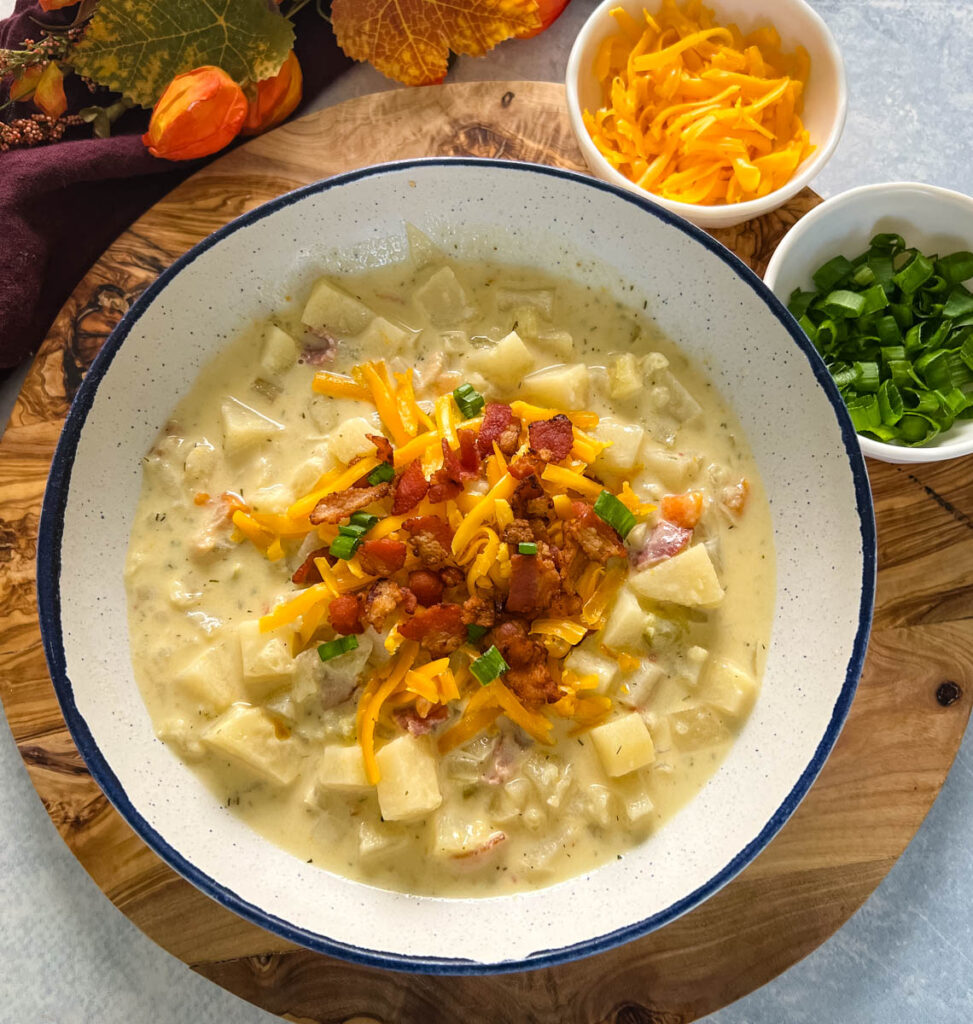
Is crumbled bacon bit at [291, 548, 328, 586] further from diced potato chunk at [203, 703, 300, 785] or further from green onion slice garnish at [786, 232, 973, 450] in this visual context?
green onion slice garnish at [786, 232, 973, 450]

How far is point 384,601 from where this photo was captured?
3078 millimetres

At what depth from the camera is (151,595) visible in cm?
346

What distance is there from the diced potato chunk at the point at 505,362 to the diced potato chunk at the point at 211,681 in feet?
4.37

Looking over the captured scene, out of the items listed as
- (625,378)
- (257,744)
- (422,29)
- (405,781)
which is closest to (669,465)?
(625,378)

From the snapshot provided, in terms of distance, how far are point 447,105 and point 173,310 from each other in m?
1.31

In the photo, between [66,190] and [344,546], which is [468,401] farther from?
[66,190]

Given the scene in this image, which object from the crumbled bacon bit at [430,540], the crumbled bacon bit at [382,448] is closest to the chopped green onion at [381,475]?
the crumbled bacon bit at [382,448]

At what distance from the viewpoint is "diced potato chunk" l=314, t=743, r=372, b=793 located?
322 cm

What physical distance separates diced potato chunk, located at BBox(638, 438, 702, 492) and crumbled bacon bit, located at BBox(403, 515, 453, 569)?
80 centimetres

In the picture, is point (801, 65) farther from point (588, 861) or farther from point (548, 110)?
point (588, 861)

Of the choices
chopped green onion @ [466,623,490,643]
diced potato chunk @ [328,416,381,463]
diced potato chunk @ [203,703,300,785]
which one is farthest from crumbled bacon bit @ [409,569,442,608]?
diced potato chunk @ [203,703,300,785]

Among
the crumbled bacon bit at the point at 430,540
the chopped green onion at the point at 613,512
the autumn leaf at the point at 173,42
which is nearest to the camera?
the crumbled bacon bit at the point at 430,540

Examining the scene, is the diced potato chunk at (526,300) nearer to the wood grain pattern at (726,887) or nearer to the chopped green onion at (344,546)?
the chopped green onion at (344,546)

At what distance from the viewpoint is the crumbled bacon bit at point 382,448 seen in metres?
3.29
